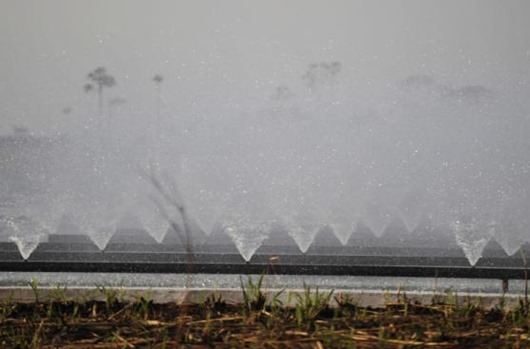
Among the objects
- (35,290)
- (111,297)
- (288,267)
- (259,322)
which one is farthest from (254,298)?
(288,267)

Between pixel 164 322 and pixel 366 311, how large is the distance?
121 centimetres

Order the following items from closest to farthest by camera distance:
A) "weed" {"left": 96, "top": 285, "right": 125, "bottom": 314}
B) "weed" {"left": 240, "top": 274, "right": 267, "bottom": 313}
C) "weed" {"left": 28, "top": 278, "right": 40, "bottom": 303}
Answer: "weed" {"left": 240, "top": 274, "right": 267, "bottom": 313} < "weed" {"left": 96, "top": 285, "right": 125, "bottom": 314} < "weed" {"left": 28, "top": 278, "right": 40, "bottom": 303}

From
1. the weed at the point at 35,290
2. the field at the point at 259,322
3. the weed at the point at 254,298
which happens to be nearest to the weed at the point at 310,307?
the field at the point at 259,322

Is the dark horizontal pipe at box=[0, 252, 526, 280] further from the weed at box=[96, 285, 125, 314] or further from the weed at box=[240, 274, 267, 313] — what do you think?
the weed at box=[240, 274, 267, 313]

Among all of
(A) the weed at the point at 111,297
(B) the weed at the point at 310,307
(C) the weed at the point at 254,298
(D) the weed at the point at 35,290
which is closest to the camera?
(B) the weed at the point at 310,307

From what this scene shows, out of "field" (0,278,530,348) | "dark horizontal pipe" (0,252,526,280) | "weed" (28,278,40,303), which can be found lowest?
"field" (0,278,530,348)

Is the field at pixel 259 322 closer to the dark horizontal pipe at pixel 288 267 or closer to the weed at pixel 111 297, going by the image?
the weed at pixel 111 297

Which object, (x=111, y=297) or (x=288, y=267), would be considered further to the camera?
(x=288, y=267)

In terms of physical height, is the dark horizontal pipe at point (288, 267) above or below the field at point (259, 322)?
above

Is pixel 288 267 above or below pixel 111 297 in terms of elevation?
above

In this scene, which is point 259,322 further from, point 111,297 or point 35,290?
point 35,290

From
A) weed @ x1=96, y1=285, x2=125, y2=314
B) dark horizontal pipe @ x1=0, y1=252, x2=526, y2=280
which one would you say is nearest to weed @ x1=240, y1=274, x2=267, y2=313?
weed @ x1=96, y1=285, x2=125, y2=314

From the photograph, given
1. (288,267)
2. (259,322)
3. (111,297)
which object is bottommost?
(259,322)

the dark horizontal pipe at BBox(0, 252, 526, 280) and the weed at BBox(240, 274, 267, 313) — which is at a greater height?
the dark horizontal pipe at BBox(0, 252, 526, 280)
